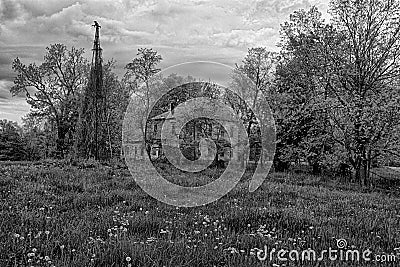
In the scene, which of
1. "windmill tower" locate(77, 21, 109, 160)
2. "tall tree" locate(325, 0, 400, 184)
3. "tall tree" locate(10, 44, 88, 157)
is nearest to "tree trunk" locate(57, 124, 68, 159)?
"tall tree" locate(10, 44, 88, 157)

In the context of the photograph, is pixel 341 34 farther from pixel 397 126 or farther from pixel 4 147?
pixel 4 147

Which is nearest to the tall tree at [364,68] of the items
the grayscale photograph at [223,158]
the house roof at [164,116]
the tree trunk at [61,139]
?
the grayscale photograph at [223,158]

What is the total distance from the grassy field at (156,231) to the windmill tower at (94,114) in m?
12.8

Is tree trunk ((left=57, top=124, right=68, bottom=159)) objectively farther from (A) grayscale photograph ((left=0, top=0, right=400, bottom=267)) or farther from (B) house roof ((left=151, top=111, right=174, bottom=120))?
(B) house roof ((left=151, top=111, right=174, bottom=120))

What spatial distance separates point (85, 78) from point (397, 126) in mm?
35079

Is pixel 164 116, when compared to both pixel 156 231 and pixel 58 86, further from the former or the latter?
pixel 156 231

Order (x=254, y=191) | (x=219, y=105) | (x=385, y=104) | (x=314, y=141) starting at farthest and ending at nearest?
(x=219, y=105) → (x=314, y=141) → (x=385, y=104) → (x=254, y=191)

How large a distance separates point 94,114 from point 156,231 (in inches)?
742

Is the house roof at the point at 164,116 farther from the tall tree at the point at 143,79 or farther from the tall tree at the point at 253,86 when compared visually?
the tall tree at the point at 253,86

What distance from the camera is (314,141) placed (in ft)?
86.8

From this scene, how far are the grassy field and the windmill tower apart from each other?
42.1 ft

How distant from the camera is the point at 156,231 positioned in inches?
262

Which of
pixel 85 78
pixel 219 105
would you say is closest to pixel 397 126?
pixel 219 105

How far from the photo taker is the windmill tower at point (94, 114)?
79.6 feet
